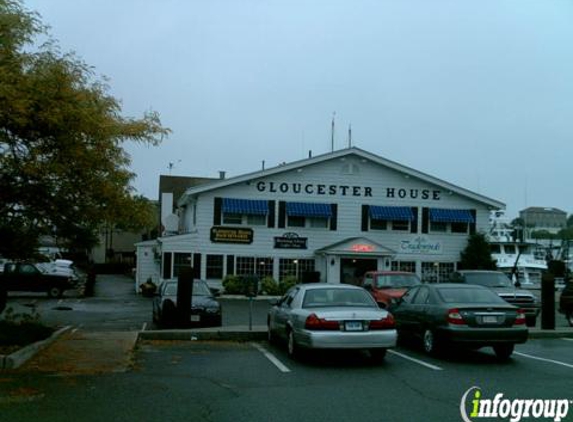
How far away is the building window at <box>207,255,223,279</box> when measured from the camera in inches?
1454

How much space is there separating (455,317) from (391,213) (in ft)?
83.4

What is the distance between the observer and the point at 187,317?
18.5 meters

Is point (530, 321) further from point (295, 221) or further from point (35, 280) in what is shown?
point (35, 280)

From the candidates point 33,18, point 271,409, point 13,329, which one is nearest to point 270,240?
point 13,329

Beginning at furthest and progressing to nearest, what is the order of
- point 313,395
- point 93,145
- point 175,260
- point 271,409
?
point 175,260
point 93,145
point 313,395
point 271,409

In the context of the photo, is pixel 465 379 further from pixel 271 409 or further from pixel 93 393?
pixel 93 393

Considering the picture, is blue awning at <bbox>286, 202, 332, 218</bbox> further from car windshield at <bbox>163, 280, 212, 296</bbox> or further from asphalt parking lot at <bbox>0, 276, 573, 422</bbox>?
asphalt parking lot at <bbox>0, 276, 573, 422</bbox>

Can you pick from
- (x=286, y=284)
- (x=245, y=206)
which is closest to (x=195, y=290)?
(x=286, y=284)

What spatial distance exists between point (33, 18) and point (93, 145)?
7.36ft

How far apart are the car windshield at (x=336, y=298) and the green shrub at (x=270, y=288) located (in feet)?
74.4

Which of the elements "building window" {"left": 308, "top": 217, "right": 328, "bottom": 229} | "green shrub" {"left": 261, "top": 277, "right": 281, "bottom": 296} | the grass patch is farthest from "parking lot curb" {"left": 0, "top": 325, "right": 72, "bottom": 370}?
"building window" {"left": 308, "top": 217, "right": 328, "bottom": 229}

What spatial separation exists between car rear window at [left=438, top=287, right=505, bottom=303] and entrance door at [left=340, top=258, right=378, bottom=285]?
23.5 meters

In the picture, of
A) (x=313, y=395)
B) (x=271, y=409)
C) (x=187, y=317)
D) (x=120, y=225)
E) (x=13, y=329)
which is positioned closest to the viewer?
(x=271, y=409)

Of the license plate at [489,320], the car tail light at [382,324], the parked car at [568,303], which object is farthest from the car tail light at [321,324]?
the parked car at [568,303]
